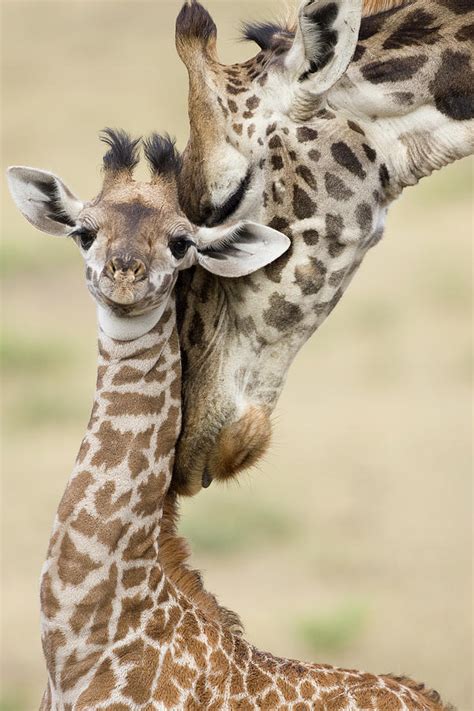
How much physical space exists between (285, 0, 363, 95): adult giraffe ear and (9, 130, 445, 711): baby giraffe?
589 millimetres

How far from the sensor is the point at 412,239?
73.9 ft

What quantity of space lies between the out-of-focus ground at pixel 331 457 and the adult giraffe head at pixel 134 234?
614 centimetres

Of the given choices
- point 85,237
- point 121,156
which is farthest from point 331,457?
point 85,237

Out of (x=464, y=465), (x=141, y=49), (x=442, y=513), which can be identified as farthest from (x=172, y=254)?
(x=141, y=49)

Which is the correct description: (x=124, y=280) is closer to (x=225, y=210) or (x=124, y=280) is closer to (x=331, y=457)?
(x=225, y=210)

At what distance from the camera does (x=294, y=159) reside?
591cm

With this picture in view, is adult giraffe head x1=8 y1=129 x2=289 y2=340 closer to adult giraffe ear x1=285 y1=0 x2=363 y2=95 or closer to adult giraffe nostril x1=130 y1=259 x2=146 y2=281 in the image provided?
adult giraffe nostril x1=130 y1=259 x2=146 y2=281

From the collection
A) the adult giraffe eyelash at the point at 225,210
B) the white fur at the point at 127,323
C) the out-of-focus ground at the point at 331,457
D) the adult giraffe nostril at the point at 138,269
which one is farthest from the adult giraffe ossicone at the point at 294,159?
the out-of-focus ground at the point at 331,457

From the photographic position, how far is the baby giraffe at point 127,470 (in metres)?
5.61

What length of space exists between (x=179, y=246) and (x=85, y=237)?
0.34 meters

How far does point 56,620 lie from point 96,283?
1.24 meters

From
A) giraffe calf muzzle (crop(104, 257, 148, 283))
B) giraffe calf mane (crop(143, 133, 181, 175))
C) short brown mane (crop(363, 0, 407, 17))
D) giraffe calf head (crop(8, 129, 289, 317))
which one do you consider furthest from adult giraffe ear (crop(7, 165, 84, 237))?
short brown mane (crop(363, 0, 407, 17))

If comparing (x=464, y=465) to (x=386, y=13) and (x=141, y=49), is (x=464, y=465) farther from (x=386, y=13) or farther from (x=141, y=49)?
(x=141, y=49)

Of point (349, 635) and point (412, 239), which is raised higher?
point (412, 239)
